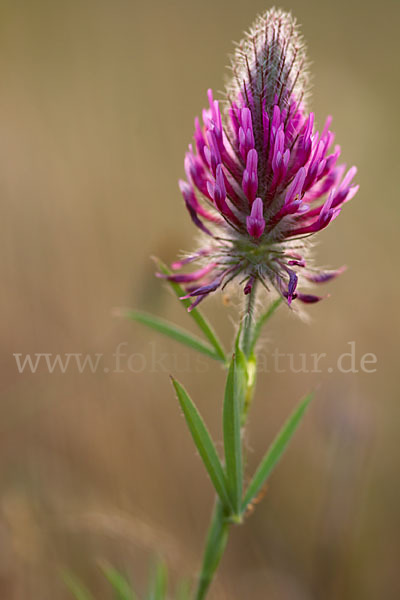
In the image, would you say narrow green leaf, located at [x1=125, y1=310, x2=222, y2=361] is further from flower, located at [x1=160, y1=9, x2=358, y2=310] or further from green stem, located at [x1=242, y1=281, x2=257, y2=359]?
flower, located at [x1=160, y1=9, x2=358, y2=310]

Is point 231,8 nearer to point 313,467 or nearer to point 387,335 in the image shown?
point 387,335

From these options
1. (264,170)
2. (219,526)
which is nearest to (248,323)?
(264,170)

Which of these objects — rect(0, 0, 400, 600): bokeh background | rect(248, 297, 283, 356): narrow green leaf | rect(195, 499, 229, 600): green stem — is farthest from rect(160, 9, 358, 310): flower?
rect(0, 0, 400, 600): bokeh background

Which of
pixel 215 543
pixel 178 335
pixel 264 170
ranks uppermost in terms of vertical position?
pixel 264 170

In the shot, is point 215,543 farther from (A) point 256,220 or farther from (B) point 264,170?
(B) point 264,170

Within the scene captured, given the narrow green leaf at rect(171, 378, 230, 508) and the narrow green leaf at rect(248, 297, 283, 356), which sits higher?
the narrow green leaf at rect(248, 297, 283, 356)

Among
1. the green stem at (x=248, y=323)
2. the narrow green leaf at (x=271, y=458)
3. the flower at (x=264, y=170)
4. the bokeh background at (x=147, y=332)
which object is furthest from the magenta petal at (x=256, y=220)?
the bokeh background at (x=147, y=332)
